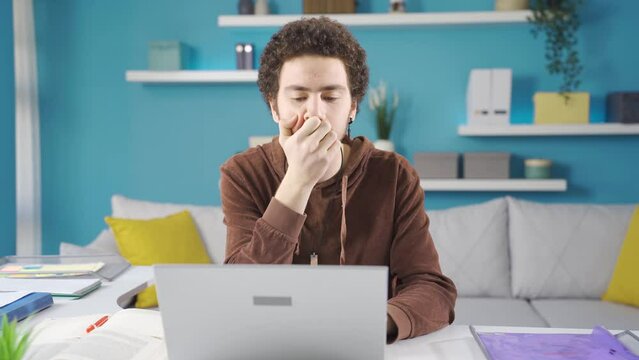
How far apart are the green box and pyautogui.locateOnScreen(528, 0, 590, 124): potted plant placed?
1871 mm

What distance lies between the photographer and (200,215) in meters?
2.84

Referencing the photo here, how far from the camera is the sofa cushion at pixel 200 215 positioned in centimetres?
279

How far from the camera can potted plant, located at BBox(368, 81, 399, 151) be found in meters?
3.33

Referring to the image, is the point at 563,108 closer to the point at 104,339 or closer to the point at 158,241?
the point at 158,241

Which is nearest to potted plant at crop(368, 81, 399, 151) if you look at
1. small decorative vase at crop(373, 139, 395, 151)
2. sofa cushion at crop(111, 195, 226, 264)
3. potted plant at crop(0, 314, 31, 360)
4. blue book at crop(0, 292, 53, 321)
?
small decorative vase at crop(373, 139, 395, 151)

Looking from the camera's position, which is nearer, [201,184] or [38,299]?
[38,299]

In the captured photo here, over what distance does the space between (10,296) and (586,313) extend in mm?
2059

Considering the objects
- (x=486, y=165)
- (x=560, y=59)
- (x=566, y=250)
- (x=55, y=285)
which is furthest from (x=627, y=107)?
(x=55, y=285)

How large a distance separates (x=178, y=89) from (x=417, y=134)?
140 cm

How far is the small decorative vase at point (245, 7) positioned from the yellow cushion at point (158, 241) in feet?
4.14

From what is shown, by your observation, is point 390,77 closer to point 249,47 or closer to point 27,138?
point 249,47

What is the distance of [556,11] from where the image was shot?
10.1 ft

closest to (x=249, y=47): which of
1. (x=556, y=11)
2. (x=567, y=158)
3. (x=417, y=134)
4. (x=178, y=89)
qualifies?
(x=178, y=89)

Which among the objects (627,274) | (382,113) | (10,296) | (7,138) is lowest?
(627,274)
